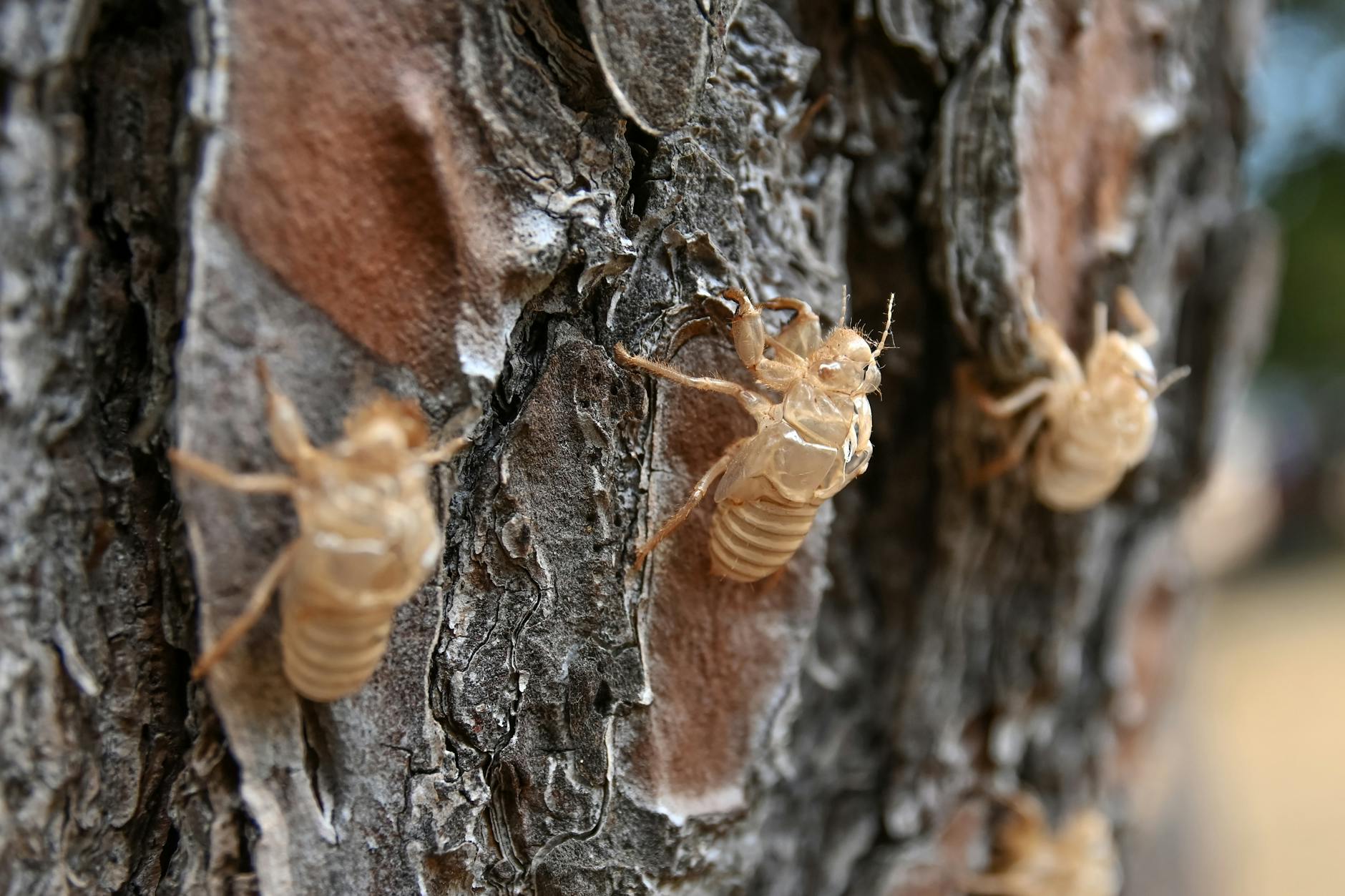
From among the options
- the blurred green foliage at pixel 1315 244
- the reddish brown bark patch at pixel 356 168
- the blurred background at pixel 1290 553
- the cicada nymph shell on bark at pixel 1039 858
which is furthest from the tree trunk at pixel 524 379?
the blurred green foliage at pixel 1315 244

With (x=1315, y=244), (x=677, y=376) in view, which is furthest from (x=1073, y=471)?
(x=1315, y=244)

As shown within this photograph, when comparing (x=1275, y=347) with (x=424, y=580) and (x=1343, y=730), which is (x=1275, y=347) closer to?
(x=1343, y=730)

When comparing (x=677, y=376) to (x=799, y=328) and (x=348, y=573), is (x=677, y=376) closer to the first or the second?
(x=799, y=328)

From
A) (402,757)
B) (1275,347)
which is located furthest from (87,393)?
(1275,347)

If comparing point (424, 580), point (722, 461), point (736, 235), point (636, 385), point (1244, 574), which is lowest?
point (1244, 574)

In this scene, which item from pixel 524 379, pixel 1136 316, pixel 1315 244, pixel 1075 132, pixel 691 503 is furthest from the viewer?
pixel 1315 244

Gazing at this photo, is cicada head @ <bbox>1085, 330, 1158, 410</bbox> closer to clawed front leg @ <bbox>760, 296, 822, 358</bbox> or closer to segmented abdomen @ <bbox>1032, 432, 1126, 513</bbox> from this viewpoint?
segmented abdomen @ <bbox>1032, 432, 1126, 513</bbox>

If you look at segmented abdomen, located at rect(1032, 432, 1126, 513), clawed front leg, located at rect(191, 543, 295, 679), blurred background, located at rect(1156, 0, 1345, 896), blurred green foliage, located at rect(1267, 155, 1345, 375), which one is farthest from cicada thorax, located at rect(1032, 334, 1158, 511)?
blurred green foliage, located at rect(1267, 155, 1345, 375)
